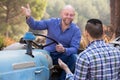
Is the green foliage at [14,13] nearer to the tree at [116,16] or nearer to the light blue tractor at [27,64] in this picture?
the tree at [116,16]

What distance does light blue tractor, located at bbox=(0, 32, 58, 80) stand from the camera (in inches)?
172

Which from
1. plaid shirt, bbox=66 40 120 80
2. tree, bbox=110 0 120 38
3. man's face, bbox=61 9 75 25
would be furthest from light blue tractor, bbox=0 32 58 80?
tree, bbox=110 0 120 38

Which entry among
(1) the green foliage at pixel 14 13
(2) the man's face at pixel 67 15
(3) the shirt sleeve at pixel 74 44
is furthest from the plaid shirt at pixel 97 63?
(1) the green foliage at pixel 14 13

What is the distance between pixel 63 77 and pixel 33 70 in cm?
74

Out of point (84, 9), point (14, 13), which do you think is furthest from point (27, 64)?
point (84, 9)

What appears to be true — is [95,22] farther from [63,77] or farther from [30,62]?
[63,77]

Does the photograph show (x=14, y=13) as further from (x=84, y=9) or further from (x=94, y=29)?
(x=94, y=29)

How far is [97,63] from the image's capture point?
12.4ft

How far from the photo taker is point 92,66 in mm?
3764

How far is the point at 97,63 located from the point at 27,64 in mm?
1173

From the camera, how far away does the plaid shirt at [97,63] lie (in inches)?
148

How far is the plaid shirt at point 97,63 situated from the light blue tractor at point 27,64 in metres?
0.90

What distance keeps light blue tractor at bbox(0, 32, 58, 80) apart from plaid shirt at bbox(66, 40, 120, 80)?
0.90 metres

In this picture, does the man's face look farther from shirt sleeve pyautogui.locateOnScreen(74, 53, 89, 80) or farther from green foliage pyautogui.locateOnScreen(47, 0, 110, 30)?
green foliage pyautogui.locateOnScreen(47, 0, 110, 30)
